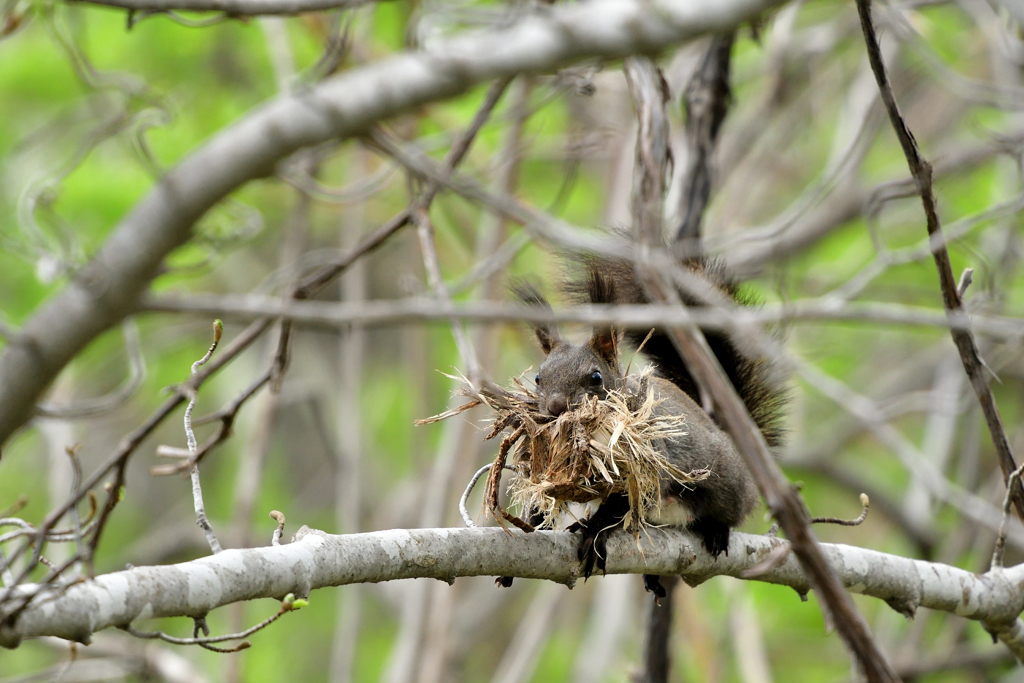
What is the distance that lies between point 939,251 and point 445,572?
1.24 m

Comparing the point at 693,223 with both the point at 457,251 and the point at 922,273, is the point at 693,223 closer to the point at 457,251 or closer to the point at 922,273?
the point at 457,251

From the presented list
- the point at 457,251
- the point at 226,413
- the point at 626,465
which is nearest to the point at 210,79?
the point at 457,251

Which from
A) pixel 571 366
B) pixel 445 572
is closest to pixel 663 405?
pixel 571 366

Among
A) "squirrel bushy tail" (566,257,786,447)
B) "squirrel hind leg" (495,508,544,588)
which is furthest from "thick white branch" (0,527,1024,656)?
"squirrel bushy tail" (566,257,786,447)

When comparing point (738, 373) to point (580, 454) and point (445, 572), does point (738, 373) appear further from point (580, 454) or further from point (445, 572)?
point (445, 572)

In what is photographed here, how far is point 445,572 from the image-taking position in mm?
1681

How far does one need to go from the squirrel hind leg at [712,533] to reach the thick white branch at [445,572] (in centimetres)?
2

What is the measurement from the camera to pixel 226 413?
2039mm

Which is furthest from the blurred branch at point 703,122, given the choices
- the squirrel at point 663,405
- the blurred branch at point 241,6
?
the blurred branch at point 241,6

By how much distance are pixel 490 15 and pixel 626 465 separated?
127cm

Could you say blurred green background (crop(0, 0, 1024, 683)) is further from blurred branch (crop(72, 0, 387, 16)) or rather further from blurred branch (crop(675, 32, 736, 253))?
blurred branch (crop(72, 0, 387, 16))

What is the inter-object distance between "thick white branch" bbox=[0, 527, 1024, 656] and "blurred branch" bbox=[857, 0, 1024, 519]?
0.93 ft

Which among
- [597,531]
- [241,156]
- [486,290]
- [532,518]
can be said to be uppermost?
[486,290]

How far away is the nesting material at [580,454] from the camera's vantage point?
203cm
